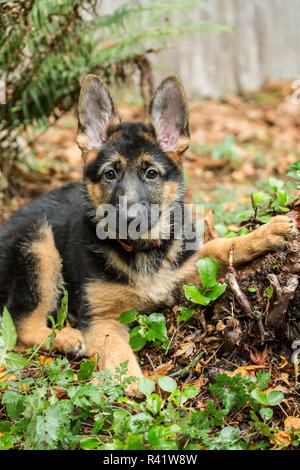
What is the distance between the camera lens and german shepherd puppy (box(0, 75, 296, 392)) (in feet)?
12.2

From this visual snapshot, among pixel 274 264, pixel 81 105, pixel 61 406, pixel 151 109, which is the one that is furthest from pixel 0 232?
pixel 274 264

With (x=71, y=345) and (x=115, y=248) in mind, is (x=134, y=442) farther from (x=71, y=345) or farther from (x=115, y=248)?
(x=115, y=248)

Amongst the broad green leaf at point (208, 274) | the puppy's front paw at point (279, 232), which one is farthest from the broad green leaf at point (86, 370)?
the puppy's front paw at point (279, 232)

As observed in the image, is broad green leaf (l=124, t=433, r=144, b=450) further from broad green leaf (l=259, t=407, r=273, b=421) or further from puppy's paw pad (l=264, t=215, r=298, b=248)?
puppy's paw pad (l=264, t=215, r=298, b=248)

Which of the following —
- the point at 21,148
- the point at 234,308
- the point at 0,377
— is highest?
the point at 21,148

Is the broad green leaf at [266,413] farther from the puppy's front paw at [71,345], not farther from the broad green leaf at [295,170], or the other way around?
the broad green leaf at [295,170]

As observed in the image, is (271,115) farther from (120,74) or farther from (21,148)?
(21,148)

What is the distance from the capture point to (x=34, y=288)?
418 centimetres

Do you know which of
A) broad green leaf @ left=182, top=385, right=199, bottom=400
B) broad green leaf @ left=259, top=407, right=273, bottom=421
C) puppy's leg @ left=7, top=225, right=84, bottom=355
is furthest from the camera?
puppy's leg @ left=7, top=225, right=84, bottom=355

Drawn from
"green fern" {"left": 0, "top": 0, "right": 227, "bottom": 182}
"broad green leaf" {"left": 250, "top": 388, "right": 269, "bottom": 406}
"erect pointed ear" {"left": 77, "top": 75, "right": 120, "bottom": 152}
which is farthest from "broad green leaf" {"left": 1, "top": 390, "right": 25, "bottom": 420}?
"green fern" {"left": 0, "top": 0, "right": 227, "bottom": 182}

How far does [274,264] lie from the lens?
10.8 ft

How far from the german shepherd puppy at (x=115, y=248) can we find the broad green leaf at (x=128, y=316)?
0.48 ft

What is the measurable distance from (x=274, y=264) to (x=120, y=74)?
3337 mm

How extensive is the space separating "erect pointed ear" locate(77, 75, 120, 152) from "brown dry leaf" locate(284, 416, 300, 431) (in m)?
2.45
